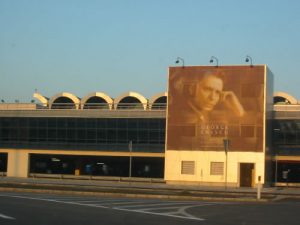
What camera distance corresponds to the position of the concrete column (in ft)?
209

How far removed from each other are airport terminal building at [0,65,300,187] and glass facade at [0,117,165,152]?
109mm

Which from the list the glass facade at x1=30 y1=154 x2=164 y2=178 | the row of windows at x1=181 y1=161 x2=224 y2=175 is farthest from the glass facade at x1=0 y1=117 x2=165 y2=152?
the row of windows at x1=181 y1=161 x2=224 y2=175

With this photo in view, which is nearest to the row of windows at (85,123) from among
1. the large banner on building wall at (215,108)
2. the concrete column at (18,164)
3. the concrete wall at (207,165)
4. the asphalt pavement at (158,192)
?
the concrete column at (18,164)

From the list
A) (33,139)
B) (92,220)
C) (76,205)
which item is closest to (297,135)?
(33,139)

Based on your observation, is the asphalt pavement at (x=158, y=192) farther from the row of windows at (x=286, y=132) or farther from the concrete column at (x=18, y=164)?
the concrete column at (x=18, y=164)

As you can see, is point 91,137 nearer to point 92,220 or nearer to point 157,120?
point 157,120

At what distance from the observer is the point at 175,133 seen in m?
53.9

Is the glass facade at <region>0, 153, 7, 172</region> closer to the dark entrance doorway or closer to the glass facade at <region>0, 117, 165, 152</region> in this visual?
the glass facade at <region>0, 117, 165, 152</region>

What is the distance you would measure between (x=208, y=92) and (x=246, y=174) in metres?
8.22

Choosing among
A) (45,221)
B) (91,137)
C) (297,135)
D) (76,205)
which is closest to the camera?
(45,221)

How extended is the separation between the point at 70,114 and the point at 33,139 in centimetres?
512

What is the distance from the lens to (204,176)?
52.5m

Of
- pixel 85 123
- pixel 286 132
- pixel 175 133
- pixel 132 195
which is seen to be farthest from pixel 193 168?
pixel 132 195

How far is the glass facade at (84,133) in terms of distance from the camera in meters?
61.3
